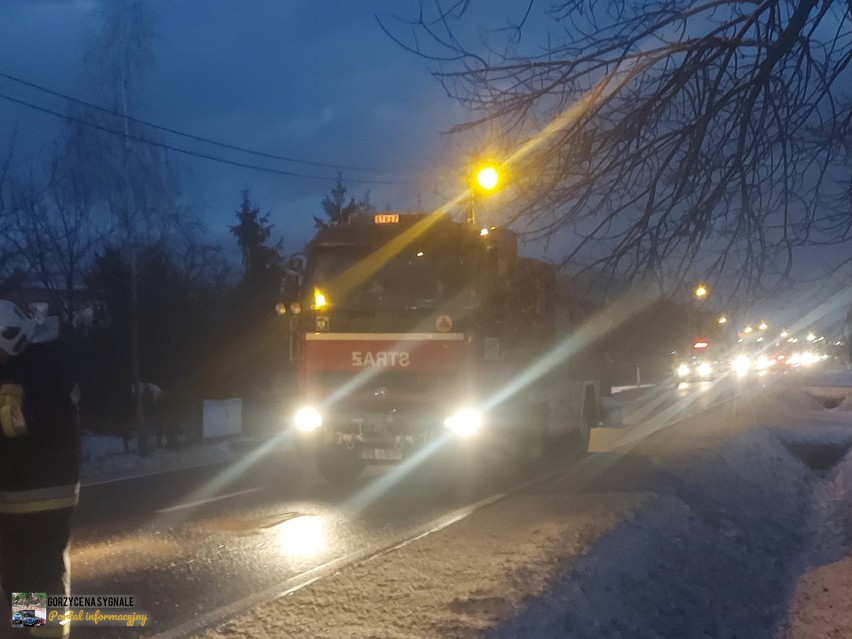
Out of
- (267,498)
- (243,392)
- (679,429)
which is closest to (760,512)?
(267,498)

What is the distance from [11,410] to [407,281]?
8336mm

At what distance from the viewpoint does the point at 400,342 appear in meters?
12.4

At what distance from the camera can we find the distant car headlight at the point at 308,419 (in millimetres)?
12859

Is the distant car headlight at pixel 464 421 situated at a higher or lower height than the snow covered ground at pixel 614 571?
higher

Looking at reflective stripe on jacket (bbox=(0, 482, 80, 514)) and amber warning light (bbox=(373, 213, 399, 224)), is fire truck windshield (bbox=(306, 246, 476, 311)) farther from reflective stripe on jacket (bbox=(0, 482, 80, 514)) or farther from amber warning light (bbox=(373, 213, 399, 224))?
reflective stripe on jacket (bbox=(0, 482, 80, 514))

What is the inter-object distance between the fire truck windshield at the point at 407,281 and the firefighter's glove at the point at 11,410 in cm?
813

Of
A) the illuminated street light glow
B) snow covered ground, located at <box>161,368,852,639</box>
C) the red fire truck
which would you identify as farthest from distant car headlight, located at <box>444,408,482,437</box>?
the illuminated street light glow

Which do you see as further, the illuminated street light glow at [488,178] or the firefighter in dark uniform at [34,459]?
the illuminated street light glow at [488,178]

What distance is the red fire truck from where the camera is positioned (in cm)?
1227

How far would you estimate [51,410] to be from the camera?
455 centimetres

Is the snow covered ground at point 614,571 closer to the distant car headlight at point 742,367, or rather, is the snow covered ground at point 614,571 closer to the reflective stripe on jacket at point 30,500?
the reflective stripe on jacket at point 30,500

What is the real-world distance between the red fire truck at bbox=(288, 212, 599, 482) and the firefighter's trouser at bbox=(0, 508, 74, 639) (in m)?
7.52

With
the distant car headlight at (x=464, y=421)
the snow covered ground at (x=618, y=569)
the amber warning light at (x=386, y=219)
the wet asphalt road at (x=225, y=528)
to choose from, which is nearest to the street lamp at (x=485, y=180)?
the snow covered ground at (x=618, y=569)

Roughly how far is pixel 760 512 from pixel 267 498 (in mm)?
6225
